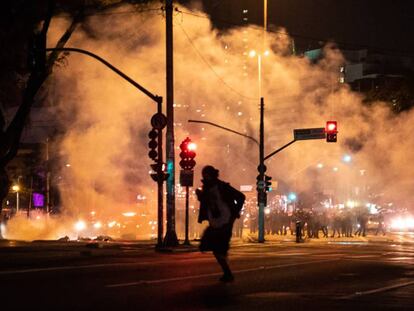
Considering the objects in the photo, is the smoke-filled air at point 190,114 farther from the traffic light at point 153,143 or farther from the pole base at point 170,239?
the pole base at point 170,239

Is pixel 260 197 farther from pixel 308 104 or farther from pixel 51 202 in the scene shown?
pixel 308 104

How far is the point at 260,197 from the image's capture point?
32938 mm

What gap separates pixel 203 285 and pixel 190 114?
3570cm

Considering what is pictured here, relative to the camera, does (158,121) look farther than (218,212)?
Yes

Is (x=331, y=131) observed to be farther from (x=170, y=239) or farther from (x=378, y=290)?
(x=378, y=290)

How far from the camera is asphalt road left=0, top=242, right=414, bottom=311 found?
8.21 metres

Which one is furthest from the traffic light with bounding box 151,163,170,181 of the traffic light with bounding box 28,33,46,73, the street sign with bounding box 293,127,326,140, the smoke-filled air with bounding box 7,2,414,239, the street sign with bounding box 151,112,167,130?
the street sign with bounding box 293,127,326,140

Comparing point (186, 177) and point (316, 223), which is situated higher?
point (186, 177)

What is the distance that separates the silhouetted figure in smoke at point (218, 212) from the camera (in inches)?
393

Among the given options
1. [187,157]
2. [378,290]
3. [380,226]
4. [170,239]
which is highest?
[187,157]

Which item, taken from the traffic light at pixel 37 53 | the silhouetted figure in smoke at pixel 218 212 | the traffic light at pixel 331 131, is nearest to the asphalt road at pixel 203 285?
the silhouetted figure in smoke at pixel 218 212

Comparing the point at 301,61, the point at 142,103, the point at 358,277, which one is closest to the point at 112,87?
the point at 142,103

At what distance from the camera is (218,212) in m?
10.0

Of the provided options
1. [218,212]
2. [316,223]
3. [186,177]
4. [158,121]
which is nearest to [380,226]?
[316,223]
